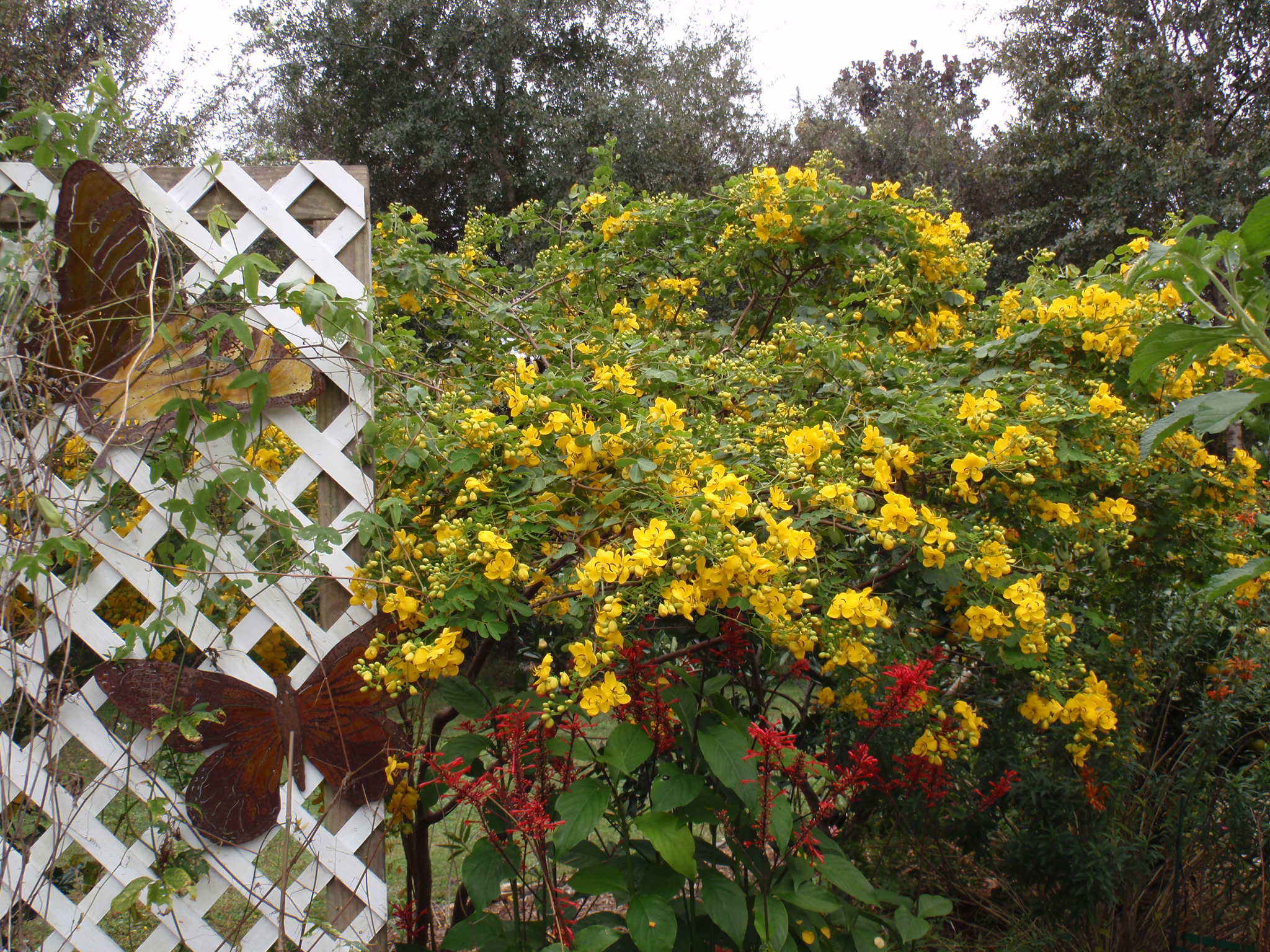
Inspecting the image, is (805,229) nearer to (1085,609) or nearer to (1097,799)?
(1085,609)

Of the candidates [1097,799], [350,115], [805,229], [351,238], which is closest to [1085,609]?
[1097,799]

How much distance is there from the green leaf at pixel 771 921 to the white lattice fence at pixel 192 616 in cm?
65

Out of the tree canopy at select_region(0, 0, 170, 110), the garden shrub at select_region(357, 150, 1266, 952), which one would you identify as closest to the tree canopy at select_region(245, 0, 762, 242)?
the tree canopy at select_region(0, 0, 170, 110)

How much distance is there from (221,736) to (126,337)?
695 mm

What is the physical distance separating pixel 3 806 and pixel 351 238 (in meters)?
1.05

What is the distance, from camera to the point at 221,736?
1.48 metres

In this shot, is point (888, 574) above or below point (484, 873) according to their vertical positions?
below

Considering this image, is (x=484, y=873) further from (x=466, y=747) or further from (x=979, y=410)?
(x=979, y=410)

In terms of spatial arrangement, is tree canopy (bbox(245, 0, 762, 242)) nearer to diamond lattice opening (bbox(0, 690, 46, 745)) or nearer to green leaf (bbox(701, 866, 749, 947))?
diamond lattice opening (bbox(0, 690, 46, 745))

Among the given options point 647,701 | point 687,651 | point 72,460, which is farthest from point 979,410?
point 72,460

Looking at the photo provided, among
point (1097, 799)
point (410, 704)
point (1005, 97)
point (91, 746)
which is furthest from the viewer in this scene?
point (1005, 97)

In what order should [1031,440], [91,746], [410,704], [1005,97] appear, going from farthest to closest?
[1005,97] < [410,704] < [1031,440] < [91,746]

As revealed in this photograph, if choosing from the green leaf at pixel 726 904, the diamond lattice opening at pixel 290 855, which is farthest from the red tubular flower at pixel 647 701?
the diamond lattice opening at pixel 290 855

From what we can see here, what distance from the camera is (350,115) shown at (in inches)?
332
